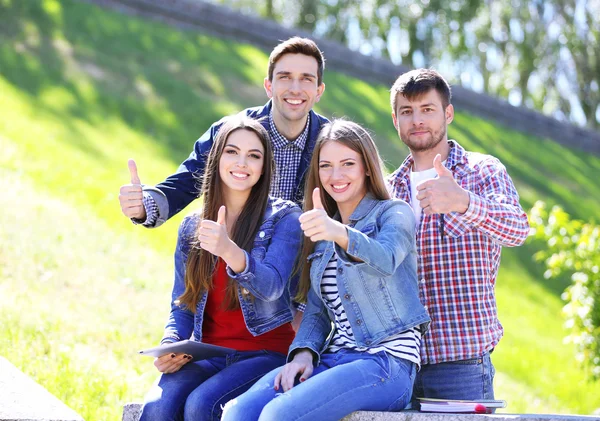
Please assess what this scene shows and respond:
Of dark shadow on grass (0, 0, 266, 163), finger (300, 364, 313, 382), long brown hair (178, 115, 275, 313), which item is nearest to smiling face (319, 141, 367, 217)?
long brown hair (178, 115, 275, 313)

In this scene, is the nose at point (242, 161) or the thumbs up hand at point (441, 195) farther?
the nose at point (242, 161)

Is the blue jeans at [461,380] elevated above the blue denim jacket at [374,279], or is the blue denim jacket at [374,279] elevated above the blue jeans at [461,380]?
the blue denim jacket at [374,279]

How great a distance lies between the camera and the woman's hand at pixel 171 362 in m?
3.32

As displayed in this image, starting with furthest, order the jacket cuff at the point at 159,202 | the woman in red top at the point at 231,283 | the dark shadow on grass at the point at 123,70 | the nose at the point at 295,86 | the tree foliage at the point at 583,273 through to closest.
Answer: the dark shadow on grass at the point at 123,70 < the tree foliage at the point at 583,273 < the nose at the point at 295,86 < the jacket cuff at the point at 159,202 < the woman in red top at the point at 231,283

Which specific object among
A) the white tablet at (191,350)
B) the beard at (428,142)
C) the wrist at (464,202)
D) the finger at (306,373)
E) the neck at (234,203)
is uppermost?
the beard at (428,142)

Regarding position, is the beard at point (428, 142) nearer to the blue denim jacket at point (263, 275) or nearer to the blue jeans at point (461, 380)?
the blue denim jacket at point (263, 275)

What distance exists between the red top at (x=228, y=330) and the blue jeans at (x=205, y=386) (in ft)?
0.17

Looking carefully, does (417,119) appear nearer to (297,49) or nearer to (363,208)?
(363,208)

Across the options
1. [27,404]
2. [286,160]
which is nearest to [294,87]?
[286,160]

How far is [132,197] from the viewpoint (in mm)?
3600

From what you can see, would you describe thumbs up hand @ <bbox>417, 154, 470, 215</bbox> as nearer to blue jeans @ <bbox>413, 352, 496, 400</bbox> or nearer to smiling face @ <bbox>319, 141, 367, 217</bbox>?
smiling face @ <bbox>319, 141, 367, 217</bbox>

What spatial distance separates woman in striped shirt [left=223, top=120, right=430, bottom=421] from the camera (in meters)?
2.85

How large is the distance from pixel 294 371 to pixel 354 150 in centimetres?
92

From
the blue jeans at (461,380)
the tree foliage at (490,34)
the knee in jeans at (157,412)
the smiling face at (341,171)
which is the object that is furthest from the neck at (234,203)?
the tree foliage at (490,34)
